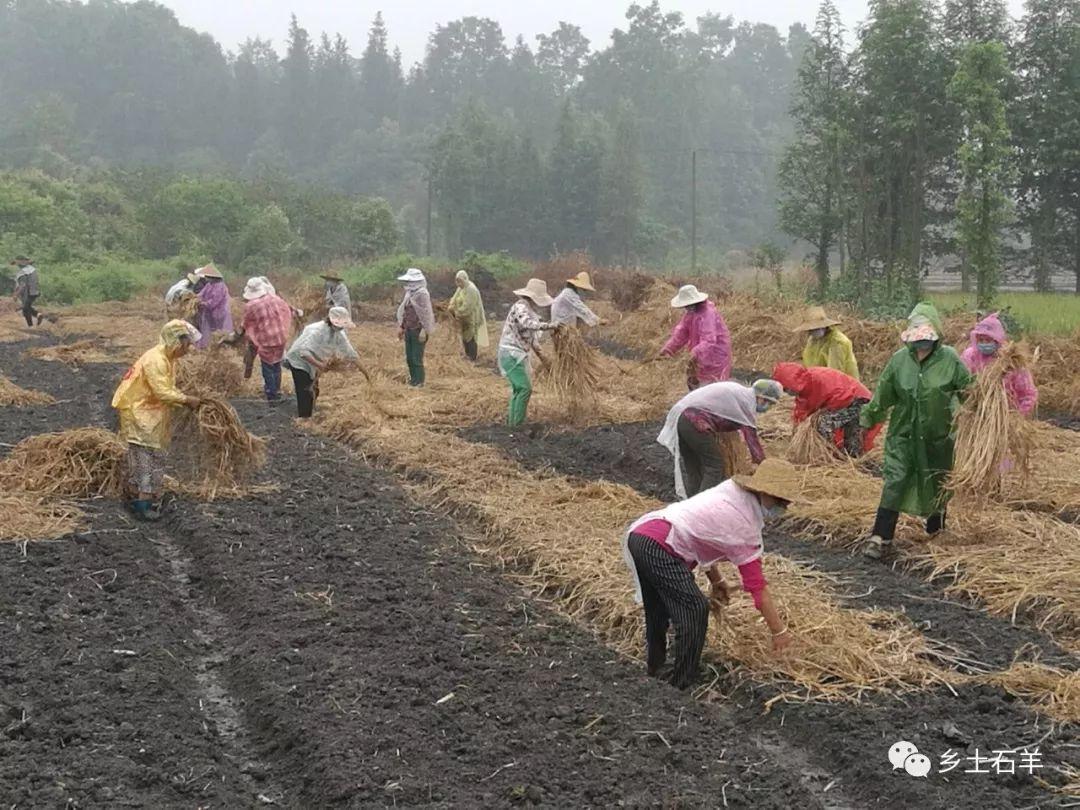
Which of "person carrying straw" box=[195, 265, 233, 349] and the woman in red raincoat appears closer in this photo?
the woman in red raincoat

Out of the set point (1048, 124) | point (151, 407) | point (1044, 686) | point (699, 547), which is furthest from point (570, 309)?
point (1048, 124)

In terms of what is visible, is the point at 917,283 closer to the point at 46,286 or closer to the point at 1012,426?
the point at 1012,426

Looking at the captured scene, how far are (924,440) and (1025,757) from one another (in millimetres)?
2722

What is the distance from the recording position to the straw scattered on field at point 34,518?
738cm

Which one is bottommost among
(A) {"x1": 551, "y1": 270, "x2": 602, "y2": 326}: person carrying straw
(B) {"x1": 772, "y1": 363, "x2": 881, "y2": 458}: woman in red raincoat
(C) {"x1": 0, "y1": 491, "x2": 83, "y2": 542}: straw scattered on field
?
(C) {"x1": 0, "y1": 491, "x2": 83, "y2": 542}: straw scattered on field

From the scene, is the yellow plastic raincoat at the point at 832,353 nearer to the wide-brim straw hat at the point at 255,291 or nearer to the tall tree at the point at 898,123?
the wide-brim straw hat at the point at 255,291

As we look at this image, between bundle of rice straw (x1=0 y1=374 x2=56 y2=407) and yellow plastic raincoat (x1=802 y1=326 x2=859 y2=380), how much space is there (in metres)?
8.12

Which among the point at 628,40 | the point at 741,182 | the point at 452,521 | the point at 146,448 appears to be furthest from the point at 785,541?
the point at 628,40

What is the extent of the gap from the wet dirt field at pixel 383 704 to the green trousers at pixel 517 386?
3.49 m

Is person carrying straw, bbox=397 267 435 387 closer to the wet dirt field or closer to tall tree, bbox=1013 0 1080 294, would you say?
the wet dirt field

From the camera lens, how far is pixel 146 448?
815 centimetres

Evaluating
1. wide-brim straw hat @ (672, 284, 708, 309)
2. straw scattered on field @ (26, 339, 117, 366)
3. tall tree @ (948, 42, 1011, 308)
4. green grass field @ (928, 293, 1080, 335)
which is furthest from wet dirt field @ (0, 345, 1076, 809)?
tall tree @ (948, 42, 1011, 308)

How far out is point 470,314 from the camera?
15.8 meters

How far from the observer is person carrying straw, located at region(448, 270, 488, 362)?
15664 millimetres
